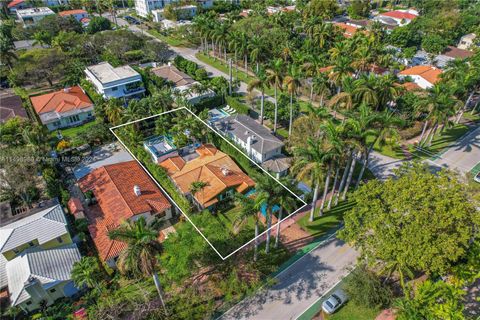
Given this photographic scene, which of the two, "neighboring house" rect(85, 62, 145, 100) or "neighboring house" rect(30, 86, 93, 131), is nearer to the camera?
"neighboring house" rect(30, 86, 93, 131)

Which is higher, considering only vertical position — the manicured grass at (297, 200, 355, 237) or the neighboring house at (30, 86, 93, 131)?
the neighboring house at (30, 86, 93, 131)

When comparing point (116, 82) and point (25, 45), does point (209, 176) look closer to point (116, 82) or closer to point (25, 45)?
point (116, 82)

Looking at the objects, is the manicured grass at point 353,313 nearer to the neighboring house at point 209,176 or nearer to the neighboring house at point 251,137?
the neighboring house at point 209,176

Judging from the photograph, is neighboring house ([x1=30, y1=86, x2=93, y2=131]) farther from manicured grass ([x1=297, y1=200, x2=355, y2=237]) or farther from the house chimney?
manicured grass ([x1=297, y1=200, x2=355, y2=237])

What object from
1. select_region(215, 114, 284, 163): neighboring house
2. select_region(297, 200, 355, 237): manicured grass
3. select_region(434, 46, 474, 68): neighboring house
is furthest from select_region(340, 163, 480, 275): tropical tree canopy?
select_region(434, 46, 474, 68): neighboring house

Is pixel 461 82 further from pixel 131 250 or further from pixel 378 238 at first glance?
pixel 131 250

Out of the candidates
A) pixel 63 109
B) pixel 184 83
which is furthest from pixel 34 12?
pixel 184 83

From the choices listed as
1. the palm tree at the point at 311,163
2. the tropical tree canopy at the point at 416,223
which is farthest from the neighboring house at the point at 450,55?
the palm tree at the point at 311,163
